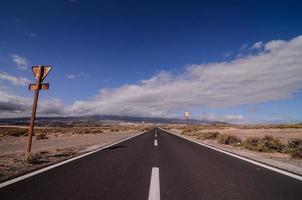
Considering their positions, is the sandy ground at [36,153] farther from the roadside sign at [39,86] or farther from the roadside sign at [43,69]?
the roadside sign at [43,69]

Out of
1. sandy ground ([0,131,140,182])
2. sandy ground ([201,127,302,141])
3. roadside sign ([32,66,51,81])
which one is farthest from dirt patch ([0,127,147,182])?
sandy ground ([201,127,302,141])

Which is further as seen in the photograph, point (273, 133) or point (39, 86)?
point (273, 133)

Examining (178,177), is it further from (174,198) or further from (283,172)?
(283,172)

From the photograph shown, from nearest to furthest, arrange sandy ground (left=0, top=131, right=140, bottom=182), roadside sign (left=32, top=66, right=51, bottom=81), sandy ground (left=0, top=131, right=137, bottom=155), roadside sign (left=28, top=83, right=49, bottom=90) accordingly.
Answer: sandy ground (left=0, top=131, right=140, bottom=182) < roadside sign (left=28, top=83, right=49, bottom=90) < roadside sign (left=32, top=66, right=51, bottom=81) < sandy ground (left=0, top=131, right=137, bottom=155)

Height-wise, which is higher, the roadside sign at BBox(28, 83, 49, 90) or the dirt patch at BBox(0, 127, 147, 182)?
the roadside sign at BBox(28, 83, 49, 90)

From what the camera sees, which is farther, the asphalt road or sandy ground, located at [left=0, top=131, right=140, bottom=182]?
sandy ground, located at [left=0, top=131, right=140, bottom=182]

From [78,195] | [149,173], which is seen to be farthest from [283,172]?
[78,195]

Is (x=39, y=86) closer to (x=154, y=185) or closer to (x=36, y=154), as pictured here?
(x=36, y=154)

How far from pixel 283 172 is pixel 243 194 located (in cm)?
321

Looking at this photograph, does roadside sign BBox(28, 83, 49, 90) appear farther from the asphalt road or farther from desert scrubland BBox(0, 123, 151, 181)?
the asphalt road

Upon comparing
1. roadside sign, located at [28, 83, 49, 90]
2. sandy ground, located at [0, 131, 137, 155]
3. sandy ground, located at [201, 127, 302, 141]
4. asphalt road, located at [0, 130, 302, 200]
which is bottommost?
sandy ground, located at [0, 131, 137, 155]

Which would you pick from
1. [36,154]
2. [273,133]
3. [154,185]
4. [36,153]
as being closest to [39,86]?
[36,153]

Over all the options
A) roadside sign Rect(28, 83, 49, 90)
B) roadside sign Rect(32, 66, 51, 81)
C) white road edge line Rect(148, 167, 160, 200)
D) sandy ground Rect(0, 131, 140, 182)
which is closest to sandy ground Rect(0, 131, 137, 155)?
sandy ground Rect(0, 131, 140, 182)

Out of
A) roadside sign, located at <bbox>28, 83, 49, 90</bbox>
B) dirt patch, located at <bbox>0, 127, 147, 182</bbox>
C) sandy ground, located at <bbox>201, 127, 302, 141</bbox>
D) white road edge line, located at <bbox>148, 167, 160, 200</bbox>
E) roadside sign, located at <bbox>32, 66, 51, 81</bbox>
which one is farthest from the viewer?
sandy ground, located at <bbox>201, 127, 302, 141</bbox>
